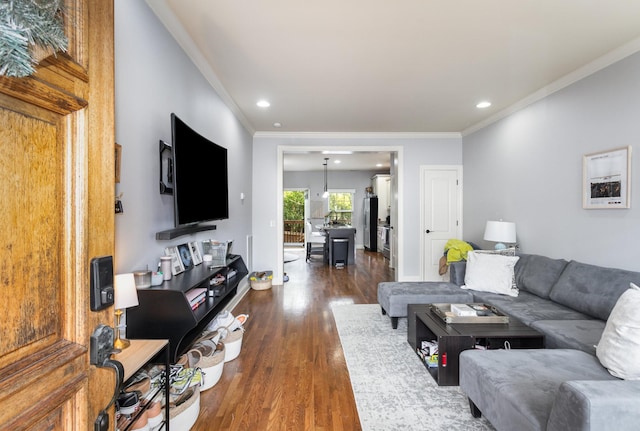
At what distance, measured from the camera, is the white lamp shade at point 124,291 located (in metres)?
1.40

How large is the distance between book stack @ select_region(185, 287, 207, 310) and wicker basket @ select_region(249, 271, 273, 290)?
8.86ft

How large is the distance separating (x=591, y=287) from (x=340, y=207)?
8.23 meters

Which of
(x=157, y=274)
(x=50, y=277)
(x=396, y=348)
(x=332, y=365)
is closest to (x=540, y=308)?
(x=396, y=348)

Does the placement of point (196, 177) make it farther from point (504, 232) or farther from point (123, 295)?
point (504, 232)

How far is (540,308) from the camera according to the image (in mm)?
2729

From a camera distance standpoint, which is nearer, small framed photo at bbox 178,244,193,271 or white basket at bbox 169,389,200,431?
white basket at bbox 169,389,200,431

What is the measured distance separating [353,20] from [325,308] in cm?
319

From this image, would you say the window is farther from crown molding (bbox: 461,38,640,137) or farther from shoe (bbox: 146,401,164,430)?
shoe (bbox: 146,401,164,430)

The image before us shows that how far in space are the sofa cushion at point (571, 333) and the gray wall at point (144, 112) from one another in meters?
2.79

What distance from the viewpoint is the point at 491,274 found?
3328 mm

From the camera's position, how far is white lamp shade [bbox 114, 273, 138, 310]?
1.40m

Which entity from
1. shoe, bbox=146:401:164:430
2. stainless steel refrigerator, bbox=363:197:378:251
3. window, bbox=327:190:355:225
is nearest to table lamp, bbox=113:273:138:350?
shoe, bbox=146:401:164:430

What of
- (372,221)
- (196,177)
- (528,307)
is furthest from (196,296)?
(372,221)

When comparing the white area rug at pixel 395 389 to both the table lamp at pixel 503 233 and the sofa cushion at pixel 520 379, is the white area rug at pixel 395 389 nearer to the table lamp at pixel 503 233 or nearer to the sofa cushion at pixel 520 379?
the sofa cushion at pixel 520 379
